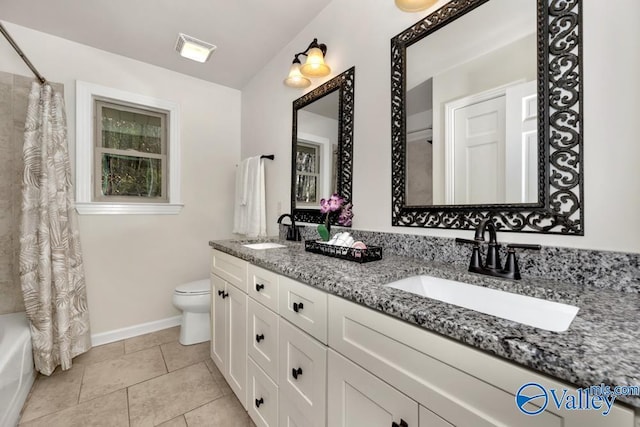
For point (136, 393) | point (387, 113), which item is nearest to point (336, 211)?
point (387, 113)

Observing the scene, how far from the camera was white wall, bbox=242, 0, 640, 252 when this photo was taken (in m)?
0.77

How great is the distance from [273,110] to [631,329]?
239 cm

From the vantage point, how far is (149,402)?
5.14ft

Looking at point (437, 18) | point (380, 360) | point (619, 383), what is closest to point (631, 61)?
point (437, 18)

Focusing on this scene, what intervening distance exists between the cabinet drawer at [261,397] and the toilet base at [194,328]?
1103mm

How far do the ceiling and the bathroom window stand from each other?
1.26 feet

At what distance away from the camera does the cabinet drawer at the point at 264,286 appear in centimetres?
116

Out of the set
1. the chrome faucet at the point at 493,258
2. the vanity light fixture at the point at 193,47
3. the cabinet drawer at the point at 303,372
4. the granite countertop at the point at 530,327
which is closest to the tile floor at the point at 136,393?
the cabinet drawer at the point at 303,372

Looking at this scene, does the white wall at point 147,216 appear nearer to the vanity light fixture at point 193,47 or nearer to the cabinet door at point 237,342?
the vanity light fixture at point 193,47

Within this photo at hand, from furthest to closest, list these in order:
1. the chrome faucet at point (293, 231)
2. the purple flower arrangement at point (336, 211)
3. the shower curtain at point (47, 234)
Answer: the chrome faucet at point (293, 231), the shower curtain at point (47, 234), the purple flower arrangement at point (336, 211)

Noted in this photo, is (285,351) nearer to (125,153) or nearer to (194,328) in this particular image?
(194,328)

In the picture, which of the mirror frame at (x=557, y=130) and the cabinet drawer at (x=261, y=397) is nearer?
the mirror frame at (x=557, y=130)

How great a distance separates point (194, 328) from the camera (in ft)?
7.40

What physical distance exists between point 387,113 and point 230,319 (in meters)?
1.41
